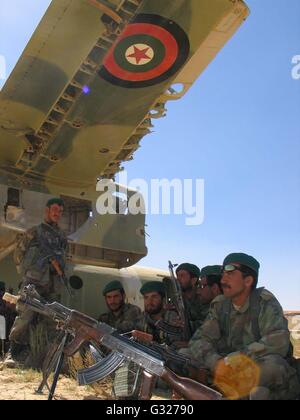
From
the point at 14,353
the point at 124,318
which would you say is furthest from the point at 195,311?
the point at 14,353

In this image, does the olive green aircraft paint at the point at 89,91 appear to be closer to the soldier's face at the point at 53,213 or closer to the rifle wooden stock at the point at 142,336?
the soldier's face at the point at 53,213

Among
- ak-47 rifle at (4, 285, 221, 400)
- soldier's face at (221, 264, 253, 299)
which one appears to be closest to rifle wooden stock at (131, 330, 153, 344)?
ak-47 rifle at (4, 285, 221, 400)

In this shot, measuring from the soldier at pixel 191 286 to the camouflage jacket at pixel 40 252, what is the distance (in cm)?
147

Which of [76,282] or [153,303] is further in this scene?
[76,282]

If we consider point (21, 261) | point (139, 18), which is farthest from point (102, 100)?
point (21, 261)

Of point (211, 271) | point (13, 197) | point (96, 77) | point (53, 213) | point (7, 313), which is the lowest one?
point (7, 313)

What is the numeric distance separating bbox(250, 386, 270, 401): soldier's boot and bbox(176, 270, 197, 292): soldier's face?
2648mm

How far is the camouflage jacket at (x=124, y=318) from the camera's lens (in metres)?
5.56

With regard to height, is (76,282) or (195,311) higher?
(76,282)

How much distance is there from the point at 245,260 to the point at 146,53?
3306 millimetres

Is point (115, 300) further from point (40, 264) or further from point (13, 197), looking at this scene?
point (13, 197)

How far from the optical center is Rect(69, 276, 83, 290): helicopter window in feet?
24.2

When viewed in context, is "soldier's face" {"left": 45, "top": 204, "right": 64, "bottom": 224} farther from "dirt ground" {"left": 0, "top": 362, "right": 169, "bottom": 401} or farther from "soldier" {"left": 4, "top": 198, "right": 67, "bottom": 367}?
"dirt ground" {"left": 0, "top": 362, "right": 169, "bottom": 401}

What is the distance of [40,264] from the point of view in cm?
545
